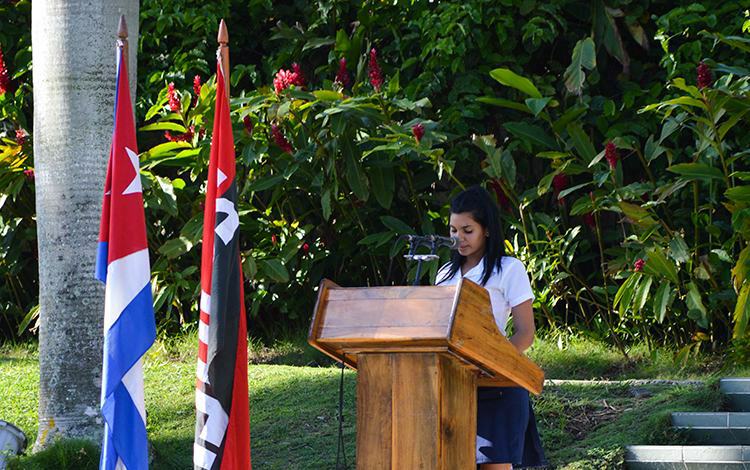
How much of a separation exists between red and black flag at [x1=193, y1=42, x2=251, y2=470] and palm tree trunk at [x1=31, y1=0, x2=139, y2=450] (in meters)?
1.29

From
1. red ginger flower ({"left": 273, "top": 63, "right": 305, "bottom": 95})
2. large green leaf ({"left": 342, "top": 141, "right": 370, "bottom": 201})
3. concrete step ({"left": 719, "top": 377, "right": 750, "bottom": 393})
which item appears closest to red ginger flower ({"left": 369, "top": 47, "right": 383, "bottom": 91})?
large green leaf ({"left": 342, "top": 141, "right": 370, "bottom": 201})

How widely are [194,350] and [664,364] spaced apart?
3.85m

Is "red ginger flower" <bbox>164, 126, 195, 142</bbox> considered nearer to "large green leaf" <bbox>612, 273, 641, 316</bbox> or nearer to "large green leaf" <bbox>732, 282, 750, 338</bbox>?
"large green leaf" <bbox>612, 273, 641, 316</bbox>

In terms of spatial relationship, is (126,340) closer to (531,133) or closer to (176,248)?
(176,248)

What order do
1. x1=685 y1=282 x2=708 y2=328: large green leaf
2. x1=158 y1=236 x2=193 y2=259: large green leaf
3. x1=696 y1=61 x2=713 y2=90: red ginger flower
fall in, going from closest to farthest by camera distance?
x1=696 y1=61 x2=713 y2=90: red ginger flower
x1=685 y1=282 x2=708 y2=328: large green leaf
x1=158 y1=236 x2=193 y2=259: large green leaf

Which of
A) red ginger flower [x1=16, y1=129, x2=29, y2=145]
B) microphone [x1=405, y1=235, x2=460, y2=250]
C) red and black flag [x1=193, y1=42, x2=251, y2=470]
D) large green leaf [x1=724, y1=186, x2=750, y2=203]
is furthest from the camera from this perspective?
red ginger flower [x1=16, y1=129, x2=29, y2=145]

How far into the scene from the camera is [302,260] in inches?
387

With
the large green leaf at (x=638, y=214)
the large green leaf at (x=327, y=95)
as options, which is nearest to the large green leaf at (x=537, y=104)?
the large green leaf at (x=638, y=214)

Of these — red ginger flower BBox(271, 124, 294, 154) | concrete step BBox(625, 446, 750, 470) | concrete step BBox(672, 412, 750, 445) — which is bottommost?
concrete step BBox(625, 446, 750, 470)

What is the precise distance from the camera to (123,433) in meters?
5.20

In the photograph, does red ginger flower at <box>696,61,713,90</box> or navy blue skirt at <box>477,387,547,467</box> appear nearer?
navy blue skirt at <box>477,387,547,467</box>

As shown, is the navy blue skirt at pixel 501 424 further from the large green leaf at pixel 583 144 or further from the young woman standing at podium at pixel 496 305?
the large green leaf at pixel 583 144

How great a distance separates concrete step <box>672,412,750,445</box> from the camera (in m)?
6.55

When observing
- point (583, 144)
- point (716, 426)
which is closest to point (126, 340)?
point (716, 426)
